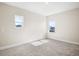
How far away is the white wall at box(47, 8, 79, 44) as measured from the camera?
3852mm

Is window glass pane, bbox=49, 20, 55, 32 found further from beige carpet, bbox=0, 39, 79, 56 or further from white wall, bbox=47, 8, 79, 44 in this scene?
beige carpet, bbox=0, 39, 79, 56

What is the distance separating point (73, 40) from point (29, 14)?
113 inches

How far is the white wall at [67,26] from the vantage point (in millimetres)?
3852

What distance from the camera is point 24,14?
386 centimetres

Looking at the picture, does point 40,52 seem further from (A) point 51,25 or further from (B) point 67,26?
(A) point 51,25

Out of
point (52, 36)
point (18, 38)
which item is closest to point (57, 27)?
point (52, 36)

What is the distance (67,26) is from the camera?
4207 millimetres

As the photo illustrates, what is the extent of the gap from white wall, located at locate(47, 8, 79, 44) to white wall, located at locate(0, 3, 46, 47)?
108 cm

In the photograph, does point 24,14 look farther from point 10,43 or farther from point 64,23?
point 64,23

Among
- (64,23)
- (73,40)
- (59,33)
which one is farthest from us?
(59,33)

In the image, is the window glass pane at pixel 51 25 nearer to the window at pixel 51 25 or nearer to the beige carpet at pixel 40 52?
the window at pixel 51 25

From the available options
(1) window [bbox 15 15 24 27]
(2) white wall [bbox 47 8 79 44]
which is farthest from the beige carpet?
(1) window [bbox 15 15 24 27]

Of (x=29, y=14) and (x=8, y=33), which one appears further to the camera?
(x=29, y=14)

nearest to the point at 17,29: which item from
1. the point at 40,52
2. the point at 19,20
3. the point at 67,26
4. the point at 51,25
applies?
the point at 19,20
